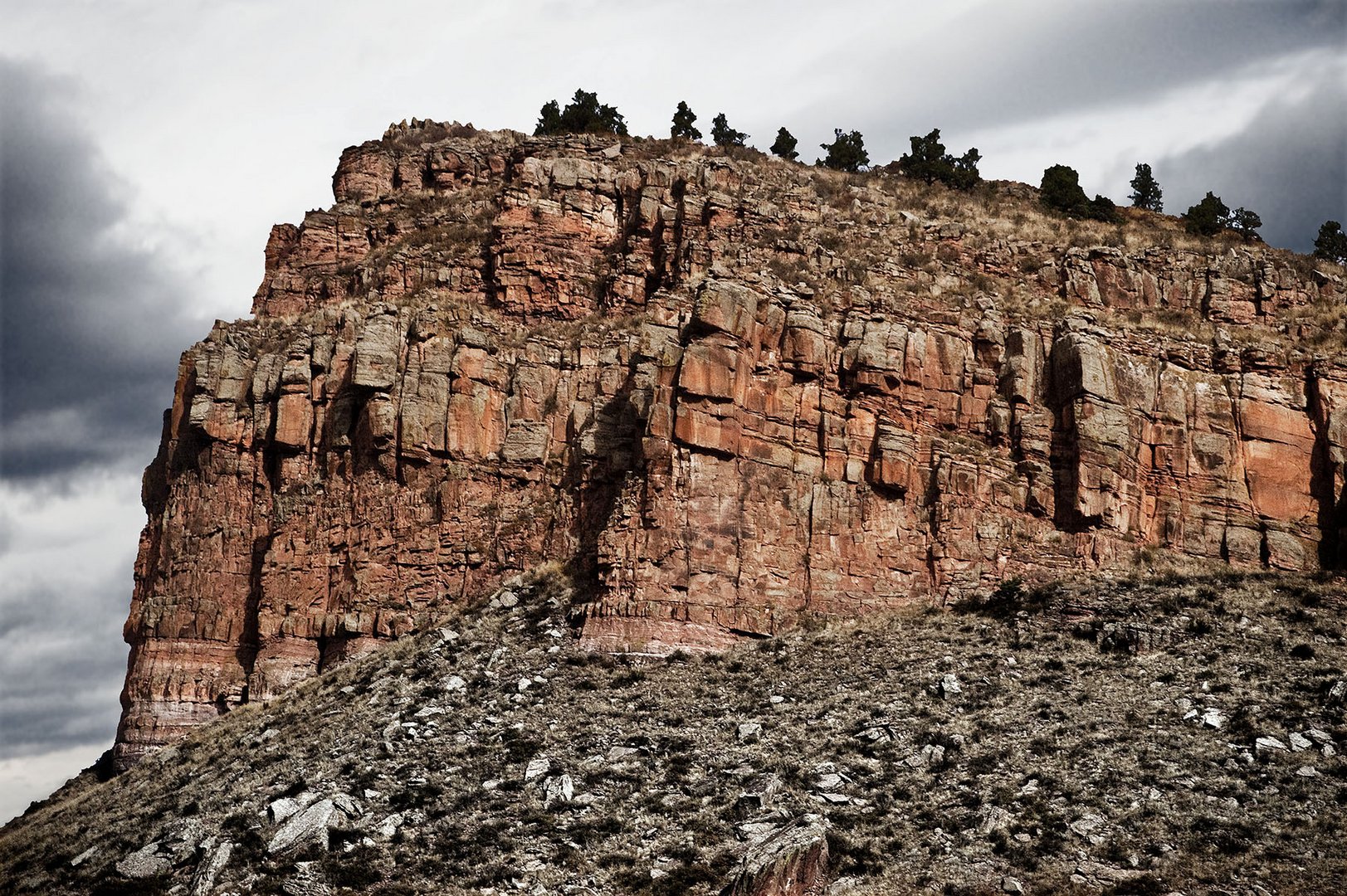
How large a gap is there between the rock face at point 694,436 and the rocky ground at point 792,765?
8.86 ft

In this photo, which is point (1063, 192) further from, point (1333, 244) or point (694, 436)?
point (694, 436)

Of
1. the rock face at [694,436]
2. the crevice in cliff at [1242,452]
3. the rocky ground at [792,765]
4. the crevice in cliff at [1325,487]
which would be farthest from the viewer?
the crevice in cliff at [1325,487]

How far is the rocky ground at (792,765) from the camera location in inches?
1754

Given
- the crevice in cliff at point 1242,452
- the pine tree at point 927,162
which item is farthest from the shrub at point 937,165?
the crevice in cliff at point 1242,452

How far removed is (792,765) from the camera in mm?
49844

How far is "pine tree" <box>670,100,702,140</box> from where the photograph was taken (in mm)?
90562

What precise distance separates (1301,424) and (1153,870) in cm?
2999

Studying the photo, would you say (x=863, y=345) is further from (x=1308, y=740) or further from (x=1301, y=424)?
(x=1308, y=740)

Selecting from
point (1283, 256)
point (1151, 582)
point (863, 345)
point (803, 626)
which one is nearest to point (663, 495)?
point (803, 626)

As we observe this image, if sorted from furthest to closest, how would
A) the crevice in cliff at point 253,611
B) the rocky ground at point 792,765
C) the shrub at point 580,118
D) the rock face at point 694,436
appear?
the shrub at point 580,118 < the crevice in cliff at point 253,611 < the rock face at point 694,436 < the rocky ground at point 792,765

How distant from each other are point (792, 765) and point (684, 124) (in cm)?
4924

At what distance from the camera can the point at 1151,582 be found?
202ft

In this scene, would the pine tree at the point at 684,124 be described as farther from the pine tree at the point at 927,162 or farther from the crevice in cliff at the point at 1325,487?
the crevice in cliff at the point at 1325,487

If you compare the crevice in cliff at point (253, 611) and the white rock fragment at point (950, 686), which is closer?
the white rock fragment at point (950, 686)
